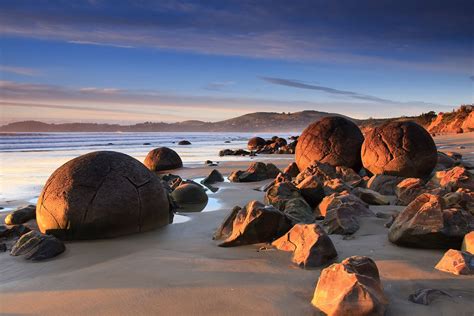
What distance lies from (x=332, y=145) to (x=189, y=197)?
4659 mm

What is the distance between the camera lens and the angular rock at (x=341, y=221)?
15.7 ft

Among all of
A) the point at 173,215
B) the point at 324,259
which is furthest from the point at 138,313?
the point at 173,215

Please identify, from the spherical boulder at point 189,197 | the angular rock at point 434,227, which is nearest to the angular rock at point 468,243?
the angular rock at point 434,227

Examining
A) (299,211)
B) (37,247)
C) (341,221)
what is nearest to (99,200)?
(37,247)

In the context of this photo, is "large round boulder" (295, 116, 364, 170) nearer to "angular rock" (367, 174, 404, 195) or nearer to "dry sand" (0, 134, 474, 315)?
"angular rock" (367, 174, 404, 195)

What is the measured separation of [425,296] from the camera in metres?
2.87

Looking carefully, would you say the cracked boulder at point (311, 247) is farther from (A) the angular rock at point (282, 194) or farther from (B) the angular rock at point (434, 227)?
(A) the angular rock at point (282, 194)

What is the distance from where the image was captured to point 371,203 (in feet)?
21.7

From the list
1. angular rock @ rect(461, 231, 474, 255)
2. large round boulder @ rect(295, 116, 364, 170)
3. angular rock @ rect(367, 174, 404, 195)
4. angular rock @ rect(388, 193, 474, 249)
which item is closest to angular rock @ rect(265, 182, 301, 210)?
angular rock @ rect(388, 193, 474, 249)

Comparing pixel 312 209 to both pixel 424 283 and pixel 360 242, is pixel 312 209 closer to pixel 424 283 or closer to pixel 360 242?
A: pixel 360 242

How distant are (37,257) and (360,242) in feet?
10.6

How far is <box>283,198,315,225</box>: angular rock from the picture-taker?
5396 millimetres

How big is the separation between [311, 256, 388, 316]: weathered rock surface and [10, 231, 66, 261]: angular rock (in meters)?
2.87

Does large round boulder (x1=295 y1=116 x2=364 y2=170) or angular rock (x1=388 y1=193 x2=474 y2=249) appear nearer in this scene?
angular rock (x1=388 y1=193 x2=474 y2=249)
